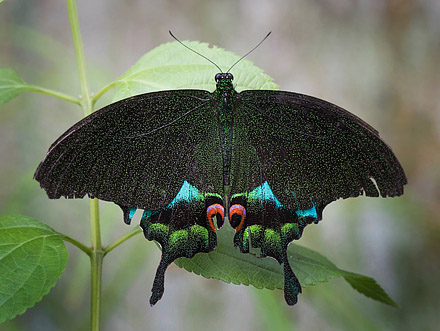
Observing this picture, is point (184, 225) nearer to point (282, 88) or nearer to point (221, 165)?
point (221, 165)

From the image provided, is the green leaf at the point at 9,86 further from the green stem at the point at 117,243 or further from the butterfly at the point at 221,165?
the green stem at the point at 117,243

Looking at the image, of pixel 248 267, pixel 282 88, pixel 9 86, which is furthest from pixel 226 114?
pixel 282 88

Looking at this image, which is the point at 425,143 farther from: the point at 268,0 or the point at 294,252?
the point at 294,252

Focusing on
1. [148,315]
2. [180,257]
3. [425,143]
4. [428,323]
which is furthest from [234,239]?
[425,143]

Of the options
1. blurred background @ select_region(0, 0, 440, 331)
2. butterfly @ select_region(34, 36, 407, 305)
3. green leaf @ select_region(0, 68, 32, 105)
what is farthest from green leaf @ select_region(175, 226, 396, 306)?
blurred background @ select_region(0, 0, 440, 331)

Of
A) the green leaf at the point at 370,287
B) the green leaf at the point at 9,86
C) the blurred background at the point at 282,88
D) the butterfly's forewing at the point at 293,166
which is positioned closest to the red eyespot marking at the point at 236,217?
the butterfly's forewing at the point at 293,166

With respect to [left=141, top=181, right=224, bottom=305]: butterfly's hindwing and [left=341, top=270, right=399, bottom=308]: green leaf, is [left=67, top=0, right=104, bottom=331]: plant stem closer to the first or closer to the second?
[left=141, top=181, right=224, bottom=305]: butterfly's hindwing
